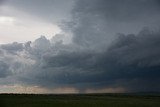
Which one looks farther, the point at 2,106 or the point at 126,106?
the point at 126,106

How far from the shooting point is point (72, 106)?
97188 millimetres

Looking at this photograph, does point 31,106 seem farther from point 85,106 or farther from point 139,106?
point 139,106

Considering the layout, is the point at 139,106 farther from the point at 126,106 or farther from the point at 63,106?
the point at 63,106

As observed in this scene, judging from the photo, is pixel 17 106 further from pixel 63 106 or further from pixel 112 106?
pixel 112 106

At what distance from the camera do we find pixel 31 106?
92.5 meters

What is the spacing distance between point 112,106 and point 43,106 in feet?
75.1

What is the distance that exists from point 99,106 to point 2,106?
3131cm

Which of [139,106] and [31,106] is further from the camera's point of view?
[139,106]

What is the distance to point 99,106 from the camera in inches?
3829

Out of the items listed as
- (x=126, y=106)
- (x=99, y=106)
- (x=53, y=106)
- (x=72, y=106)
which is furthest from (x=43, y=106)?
(x=126, y=106)

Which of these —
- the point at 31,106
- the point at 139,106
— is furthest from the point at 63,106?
the point at 139,106

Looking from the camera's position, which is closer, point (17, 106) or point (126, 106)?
point (17, 106)

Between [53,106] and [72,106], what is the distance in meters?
6.35

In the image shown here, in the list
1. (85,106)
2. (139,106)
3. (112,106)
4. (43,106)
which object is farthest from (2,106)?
(139,106)
